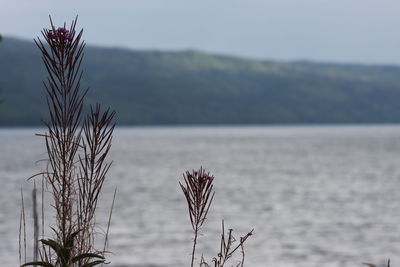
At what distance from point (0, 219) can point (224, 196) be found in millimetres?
22424

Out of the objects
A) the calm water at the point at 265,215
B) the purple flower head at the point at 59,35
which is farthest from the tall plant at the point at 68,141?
the calm water at the point at 265,215

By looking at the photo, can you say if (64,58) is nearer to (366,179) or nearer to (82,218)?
(82,218)

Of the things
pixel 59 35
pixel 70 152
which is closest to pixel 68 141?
pixel 70 152

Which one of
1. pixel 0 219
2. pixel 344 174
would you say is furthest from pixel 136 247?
pixel 344 174

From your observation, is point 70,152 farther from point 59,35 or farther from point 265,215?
point 265,215

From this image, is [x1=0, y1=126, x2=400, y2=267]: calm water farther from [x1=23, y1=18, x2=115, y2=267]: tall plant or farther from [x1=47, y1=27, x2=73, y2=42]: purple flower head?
[x1=47, y1=27, x2=73, y2=42]: purple flower head

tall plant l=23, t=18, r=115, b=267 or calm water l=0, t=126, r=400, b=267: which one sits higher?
tall plant l=23, t=18, r=115, b=267

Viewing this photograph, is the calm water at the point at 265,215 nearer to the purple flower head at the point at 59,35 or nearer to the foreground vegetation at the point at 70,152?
the foreground vegetation at the point at 70,152

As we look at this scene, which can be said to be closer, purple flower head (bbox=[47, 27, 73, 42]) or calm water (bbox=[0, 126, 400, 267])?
Result: purple flower head (bbox=[47, 27, 73, 42])

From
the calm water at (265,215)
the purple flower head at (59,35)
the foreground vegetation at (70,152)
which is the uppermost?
the purple flower head at (59,35)

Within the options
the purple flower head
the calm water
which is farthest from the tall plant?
the calm water

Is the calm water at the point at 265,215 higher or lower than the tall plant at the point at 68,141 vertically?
lower

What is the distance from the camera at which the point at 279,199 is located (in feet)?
212

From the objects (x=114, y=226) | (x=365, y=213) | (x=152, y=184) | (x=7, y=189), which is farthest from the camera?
(x=152, y=184)
